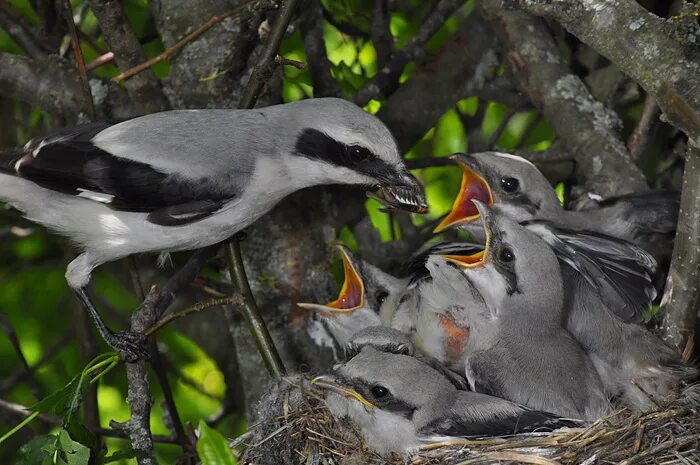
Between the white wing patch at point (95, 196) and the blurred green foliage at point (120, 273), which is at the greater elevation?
the white wing patch at point (95, 196)

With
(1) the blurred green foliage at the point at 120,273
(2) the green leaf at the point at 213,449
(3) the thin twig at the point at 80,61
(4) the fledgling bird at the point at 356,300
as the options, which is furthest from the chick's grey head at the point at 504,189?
(2) the green leaf at the point at 213,449

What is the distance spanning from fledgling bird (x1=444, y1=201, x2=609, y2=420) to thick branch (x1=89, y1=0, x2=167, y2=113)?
1.18m

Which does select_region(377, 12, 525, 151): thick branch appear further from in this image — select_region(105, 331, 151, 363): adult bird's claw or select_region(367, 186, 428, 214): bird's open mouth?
select_region(105, 331, 151, 363): adult bird's claw

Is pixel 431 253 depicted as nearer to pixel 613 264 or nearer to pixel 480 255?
pixel 480 255

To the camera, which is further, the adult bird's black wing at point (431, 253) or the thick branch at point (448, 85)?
the thick branch at point (448, 85)

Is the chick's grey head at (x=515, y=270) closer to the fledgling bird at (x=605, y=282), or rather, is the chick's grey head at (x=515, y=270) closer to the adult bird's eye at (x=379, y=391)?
the fledgling bird at (x=605, y=282)

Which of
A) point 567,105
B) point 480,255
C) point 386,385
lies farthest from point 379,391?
point 567,105

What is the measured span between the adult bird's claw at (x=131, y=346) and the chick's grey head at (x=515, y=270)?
3.21 ft

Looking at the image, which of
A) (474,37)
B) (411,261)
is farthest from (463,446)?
(474,37)

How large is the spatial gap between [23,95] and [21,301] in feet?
2.94

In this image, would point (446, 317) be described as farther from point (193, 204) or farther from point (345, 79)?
point (345, 79)

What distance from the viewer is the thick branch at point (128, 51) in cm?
316

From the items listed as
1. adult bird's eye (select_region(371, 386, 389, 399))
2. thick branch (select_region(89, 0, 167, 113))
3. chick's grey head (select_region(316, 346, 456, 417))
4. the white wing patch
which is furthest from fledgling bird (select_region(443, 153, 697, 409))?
the white wing patch

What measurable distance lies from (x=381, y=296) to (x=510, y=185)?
594 mm
